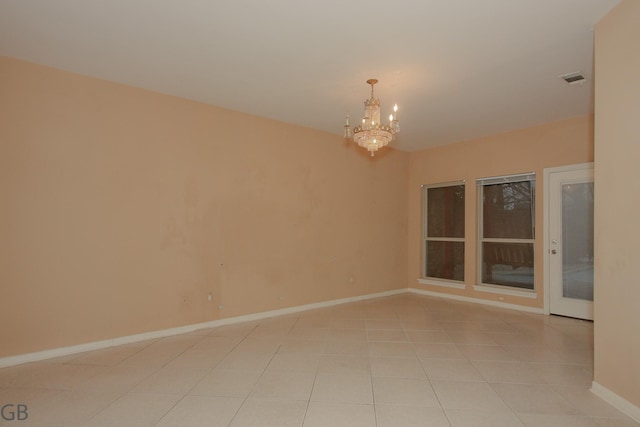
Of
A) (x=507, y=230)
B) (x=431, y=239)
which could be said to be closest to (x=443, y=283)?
(x=431, y=239)

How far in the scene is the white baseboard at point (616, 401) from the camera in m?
2.07

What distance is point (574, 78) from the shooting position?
3.35 m

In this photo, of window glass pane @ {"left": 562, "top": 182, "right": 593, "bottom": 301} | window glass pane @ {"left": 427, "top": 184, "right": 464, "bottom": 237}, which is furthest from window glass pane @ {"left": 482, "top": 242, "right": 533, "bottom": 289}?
window glass pane @ {"left": 427, "top": 184, "right": 464, "bottom": 237}

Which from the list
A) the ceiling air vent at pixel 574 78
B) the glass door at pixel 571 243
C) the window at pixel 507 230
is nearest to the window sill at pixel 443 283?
the window at pixel 507 230

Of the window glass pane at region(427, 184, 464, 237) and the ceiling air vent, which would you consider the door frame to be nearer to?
the window glass pane at region(427, 184, 464, 237)

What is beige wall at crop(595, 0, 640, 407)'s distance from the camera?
6.83ft

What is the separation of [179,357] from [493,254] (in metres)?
4.97

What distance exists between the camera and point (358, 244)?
222 inches

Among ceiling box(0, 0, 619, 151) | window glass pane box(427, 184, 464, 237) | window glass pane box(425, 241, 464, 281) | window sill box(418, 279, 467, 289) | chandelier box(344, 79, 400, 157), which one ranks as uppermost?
ceiling box(0, 0, 619, 151)

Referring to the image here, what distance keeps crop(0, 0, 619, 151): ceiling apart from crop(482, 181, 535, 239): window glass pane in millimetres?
1441

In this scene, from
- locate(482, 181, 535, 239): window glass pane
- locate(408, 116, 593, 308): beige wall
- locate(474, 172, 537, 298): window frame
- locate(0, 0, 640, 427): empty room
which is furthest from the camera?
locate(482, 181, 535, 239): window glass pane

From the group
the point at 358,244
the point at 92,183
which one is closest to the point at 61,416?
the point at 92,183

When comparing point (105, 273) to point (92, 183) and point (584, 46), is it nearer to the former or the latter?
point (92, 183)

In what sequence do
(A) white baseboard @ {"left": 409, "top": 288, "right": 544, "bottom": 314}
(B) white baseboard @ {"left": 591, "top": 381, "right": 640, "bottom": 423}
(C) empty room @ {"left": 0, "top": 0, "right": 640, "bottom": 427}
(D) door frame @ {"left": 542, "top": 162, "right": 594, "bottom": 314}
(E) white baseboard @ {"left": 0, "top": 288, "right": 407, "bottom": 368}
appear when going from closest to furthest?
(B) white baseboard @ {"left": 591, "top": 381, "right": 640, "bottom": 423} < (C) empty room @ {"left": 0, "top": 0, "right": 640, "bottom": 427} < (E) white baseboard @ {"left": 0, "top": 288, "right": 407, "bottom": 368} < (D) door frame @ {"left": 542, "top": 162, "right": 594, "bottom": 314} < (A) white baseboard @ {"left": 409, "top": 288, "right": 544, "bottom": 314}
